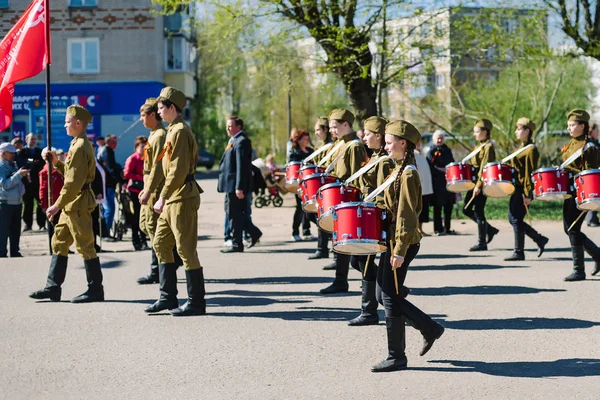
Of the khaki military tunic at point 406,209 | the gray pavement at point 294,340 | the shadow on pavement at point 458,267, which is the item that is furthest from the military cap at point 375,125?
the shadow on pavement at point 458,267

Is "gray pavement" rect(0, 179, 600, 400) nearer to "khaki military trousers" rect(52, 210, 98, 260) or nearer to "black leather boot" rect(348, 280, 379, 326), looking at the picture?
"black leather boot" rect(348, 280, 379, 326)

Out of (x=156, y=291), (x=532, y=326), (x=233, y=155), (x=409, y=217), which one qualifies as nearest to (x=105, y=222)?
(x=233, y=155)

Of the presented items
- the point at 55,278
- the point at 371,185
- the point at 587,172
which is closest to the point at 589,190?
the point at 587,172

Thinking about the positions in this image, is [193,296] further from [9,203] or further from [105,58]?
[105,58]

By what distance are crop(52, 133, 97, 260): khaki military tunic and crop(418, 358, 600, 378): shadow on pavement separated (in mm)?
4214

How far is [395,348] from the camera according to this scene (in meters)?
7.30

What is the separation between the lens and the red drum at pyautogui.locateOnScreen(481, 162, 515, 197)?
13.4 m

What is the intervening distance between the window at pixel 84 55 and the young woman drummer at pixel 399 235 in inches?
1690

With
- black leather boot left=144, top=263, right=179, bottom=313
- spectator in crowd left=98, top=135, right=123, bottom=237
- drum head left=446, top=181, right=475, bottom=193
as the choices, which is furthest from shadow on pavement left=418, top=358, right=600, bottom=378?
spectator in crowd left=98, top=135, right=123, bottom=237

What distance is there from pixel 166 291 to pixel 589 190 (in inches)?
179

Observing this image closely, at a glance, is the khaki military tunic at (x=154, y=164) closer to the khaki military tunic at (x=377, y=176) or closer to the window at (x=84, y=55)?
the khaki military tunic at (x=377, y=176)

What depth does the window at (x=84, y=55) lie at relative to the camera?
160ft

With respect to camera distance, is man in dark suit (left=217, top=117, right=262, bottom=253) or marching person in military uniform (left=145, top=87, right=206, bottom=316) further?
man in dark suit (left=217, top=117, right=262, bottom=253)

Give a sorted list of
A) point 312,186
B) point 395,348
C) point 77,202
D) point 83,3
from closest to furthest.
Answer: point 395,348 → point 77,202 → point 312,186 → point 83,3
